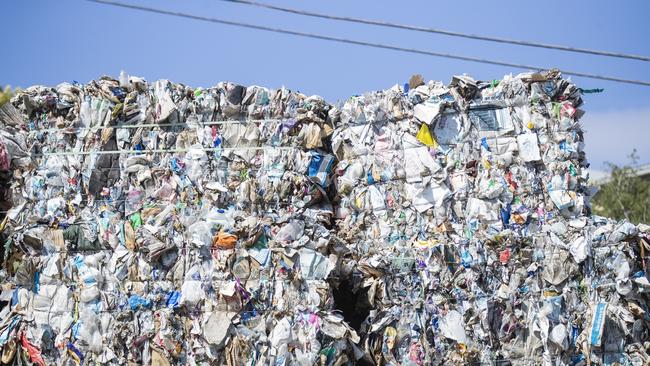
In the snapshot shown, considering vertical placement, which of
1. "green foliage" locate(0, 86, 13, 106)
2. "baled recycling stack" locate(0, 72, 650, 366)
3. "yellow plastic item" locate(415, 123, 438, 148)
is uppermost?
"green foliage" locate(0, 86, 13, 106)

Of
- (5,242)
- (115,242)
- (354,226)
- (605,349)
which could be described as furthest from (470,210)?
(5,242)

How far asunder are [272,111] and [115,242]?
3.95ft

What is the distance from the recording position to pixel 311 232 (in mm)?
4355

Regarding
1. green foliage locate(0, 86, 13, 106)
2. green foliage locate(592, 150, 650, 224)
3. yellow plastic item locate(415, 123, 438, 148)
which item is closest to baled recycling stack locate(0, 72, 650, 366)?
yellow plastic item locate(415, 123, 438, 148)

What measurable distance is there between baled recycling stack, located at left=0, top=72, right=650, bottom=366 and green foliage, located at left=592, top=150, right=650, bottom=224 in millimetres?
11256

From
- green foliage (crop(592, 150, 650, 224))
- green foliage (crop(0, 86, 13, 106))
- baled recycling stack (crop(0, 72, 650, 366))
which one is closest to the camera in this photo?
baled recycling stack (crop(0, 72, 650, 366))

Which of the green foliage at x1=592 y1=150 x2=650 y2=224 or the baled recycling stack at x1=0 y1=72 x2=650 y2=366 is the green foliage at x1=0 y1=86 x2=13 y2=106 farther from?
the green foliage at x1=592 y1=150 x2=650 y2=224

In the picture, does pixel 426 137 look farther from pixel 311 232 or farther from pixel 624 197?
pixel 624 197

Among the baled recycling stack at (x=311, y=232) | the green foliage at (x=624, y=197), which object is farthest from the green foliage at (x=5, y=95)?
the green foliage at (x=624, y=197)

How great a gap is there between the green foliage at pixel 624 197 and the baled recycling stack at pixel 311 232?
11.3m

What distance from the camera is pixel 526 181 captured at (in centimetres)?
455

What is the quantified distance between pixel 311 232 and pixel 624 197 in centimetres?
1298

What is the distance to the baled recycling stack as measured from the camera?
14.0 feet

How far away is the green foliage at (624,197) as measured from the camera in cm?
1531
